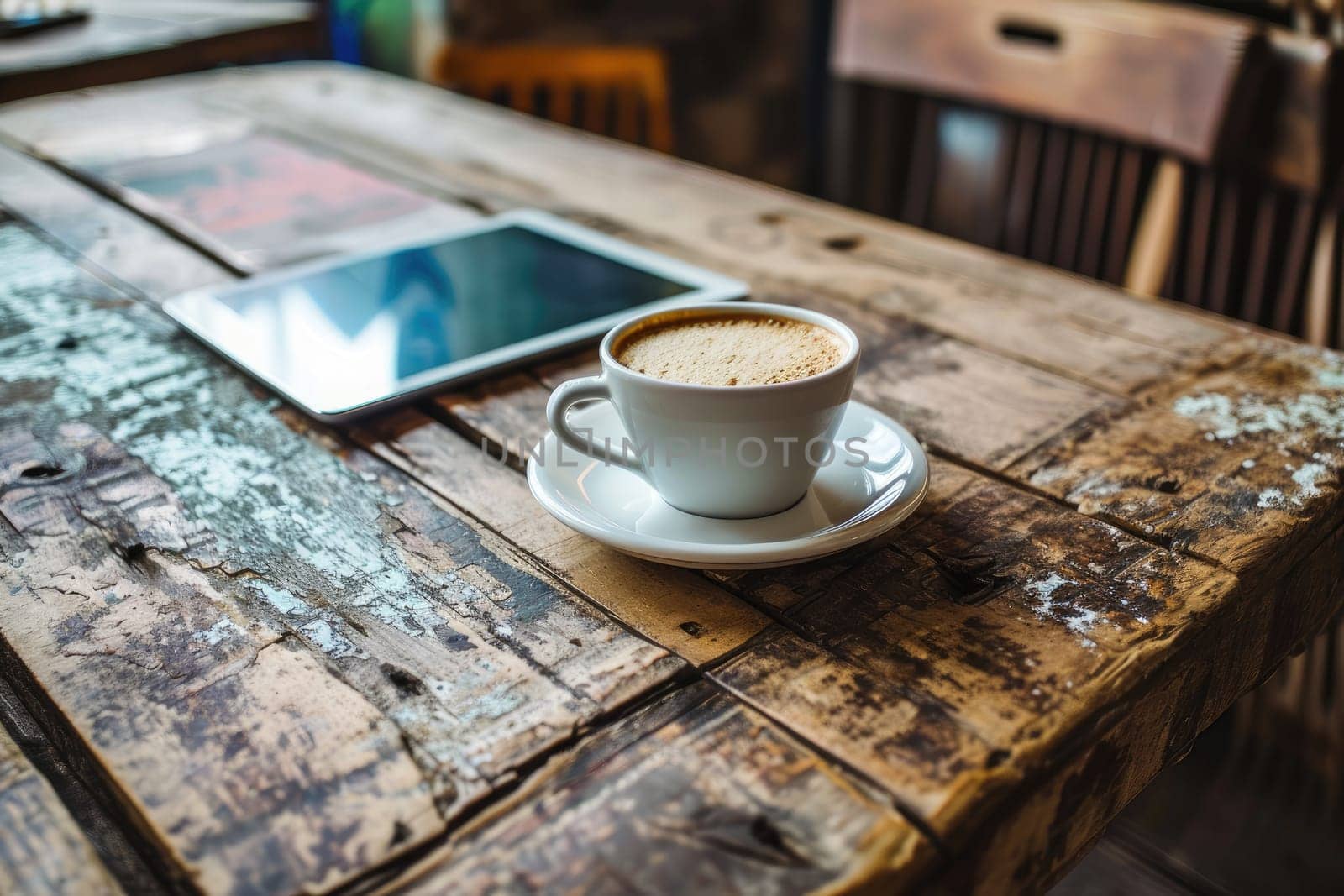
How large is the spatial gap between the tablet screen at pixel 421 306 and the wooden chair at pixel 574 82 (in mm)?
831

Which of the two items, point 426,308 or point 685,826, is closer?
point 685,826

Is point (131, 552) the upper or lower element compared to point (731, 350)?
lower

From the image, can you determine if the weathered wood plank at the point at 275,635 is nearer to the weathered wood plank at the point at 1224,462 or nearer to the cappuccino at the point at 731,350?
the cappuccino at the point at 731,350

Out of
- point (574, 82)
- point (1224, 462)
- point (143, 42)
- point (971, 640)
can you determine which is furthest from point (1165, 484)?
point (143, 42)

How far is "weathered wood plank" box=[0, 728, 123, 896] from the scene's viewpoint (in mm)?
352

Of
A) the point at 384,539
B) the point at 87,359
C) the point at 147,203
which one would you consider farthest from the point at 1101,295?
the point at 147,203

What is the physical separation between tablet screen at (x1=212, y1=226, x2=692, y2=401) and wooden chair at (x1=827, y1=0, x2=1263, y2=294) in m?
0.52

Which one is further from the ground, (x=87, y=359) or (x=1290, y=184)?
(x=1290, y=184)

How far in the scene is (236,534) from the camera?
536 millimetres

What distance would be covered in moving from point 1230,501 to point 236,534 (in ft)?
1.60

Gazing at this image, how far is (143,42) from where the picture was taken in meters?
1.70

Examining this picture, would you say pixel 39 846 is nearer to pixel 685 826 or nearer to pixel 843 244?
pixel 685 826

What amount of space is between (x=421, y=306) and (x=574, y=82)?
1.01m

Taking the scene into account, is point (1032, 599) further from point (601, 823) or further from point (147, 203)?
point (147, 203)
